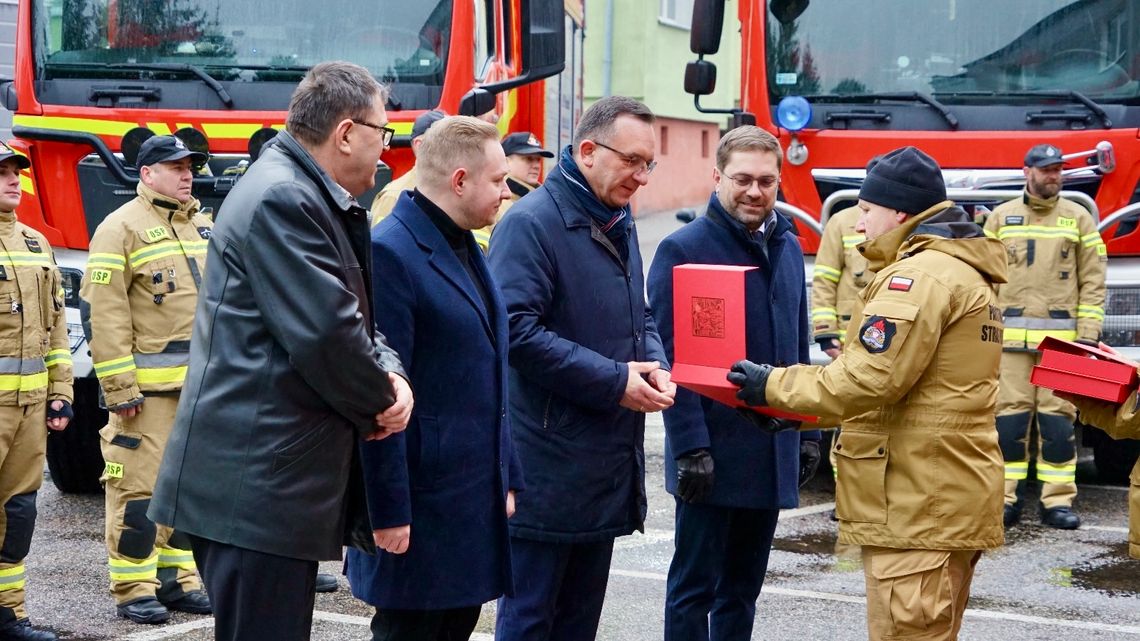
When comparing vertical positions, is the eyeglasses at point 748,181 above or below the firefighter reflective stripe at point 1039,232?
above

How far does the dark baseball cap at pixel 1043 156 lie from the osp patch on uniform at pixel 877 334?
4099 mm

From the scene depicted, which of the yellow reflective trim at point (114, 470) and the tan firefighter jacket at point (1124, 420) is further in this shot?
the yellow reflective trim at point (114, 470)

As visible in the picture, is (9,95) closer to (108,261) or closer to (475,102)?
(108,261)

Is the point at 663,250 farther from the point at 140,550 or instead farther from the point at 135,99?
the point at 135,99

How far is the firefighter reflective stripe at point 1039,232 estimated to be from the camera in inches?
314

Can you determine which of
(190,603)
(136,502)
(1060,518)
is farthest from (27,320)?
(1060,518)

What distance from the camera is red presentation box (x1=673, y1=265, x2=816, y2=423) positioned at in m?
4.38

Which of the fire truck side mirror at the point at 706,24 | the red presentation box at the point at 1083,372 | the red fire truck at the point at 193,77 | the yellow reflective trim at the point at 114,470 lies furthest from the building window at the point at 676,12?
the red presentation box at the point at 1083,372

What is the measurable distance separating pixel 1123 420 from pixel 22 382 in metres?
4.09

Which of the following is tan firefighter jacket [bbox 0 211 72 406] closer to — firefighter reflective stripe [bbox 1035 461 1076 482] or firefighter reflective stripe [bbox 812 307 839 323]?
firefighter reflective stripe [bbox 812 307 839 323]

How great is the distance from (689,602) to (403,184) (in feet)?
9.48

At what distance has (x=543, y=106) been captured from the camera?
Answer: 34.6ft

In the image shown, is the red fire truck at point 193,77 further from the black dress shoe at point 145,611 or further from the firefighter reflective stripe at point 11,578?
the firefighter reflective stripe at point 11,578

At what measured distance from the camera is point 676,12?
3114 centimetres
